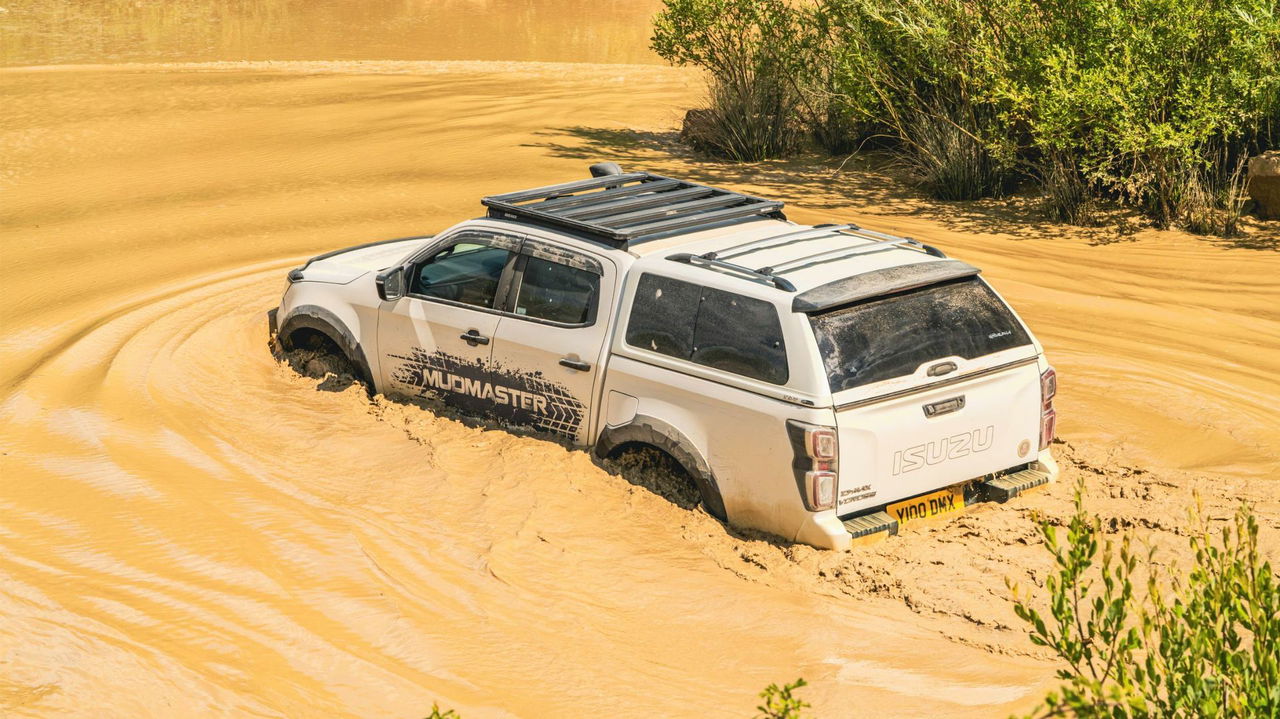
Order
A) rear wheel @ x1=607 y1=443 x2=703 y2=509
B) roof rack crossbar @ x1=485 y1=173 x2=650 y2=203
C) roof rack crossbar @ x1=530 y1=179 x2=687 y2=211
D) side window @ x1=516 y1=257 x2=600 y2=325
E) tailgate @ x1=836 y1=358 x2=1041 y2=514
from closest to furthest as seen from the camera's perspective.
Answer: tailgate @ x1=836 y1=358 x2=1041 y2=514
rear wheel @ x1=607 y1=443 x2=703 y2=509
side window @ x1=516 y1=257 x2=600 y2=325
roof rack crossbar @ x1=530 y1=179 x2=687 y2=211
roof rack crossbar @ x1=485 y1=173 x2=650 y2=203

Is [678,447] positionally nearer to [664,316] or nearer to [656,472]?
[656,472]

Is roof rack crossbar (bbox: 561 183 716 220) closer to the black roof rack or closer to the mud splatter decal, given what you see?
the black roof rack

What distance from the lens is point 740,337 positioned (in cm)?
630

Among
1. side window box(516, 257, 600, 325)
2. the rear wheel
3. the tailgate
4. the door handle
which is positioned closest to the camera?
the tailgate

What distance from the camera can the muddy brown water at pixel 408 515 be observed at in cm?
534

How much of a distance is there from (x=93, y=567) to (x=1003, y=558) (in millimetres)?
4593

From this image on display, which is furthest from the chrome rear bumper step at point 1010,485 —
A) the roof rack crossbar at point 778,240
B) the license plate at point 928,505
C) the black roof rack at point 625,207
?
the black roof rack at point 625,207

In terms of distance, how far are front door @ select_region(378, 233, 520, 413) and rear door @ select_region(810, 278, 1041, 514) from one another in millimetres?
2291

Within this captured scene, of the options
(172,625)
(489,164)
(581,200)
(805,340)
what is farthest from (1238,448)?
(489,164)

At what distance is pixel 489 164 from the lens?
1691 cm

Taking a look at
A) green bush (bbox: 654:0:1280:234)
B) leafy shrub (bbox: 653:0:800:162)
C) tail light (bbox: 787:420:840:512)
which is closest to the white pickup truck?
tail light (bbox: 787:420:840:512)

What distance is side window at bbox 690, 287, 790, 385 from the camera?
6125mm

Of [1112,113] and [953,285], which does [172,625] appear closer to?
[953,285]

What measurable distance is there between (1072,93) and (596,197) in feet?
23.5
